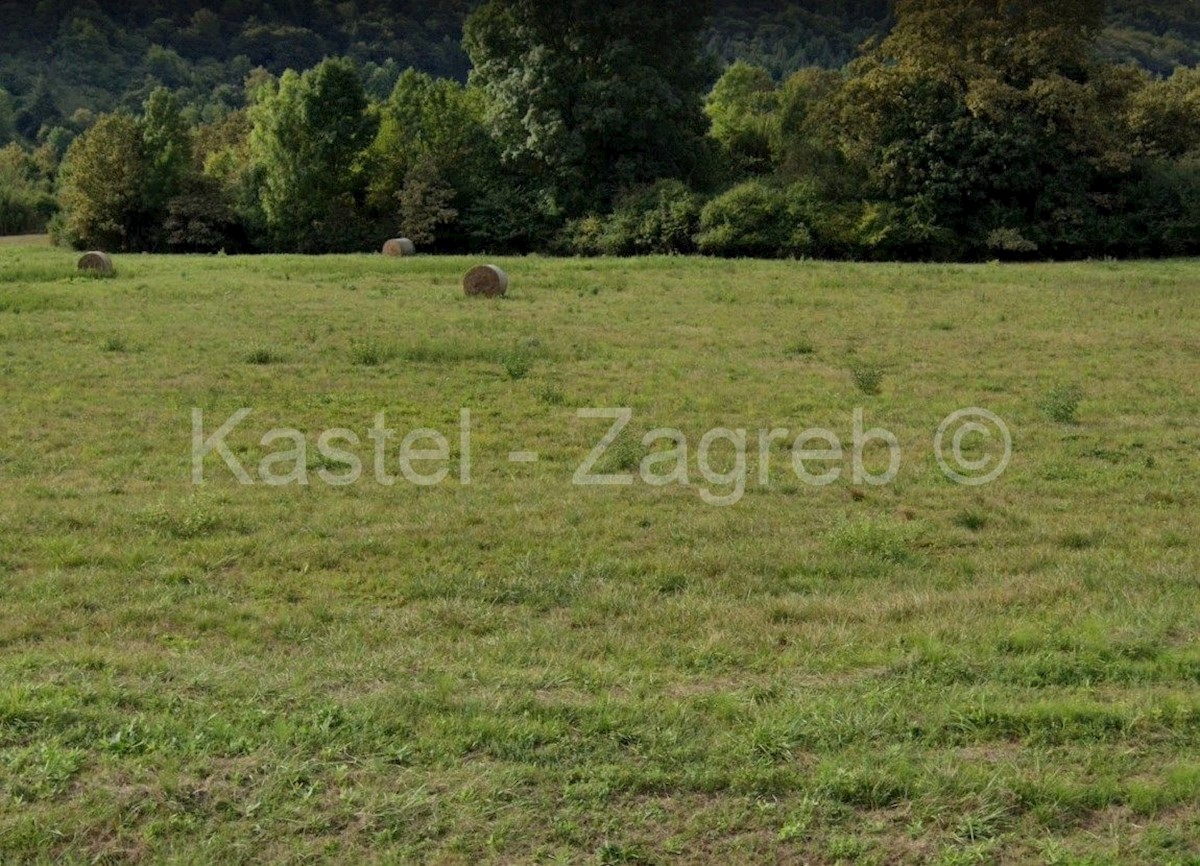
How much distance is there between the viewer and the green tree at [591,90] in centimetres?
4906

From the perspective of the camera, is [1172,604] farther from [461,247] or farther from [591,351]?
[461,247]

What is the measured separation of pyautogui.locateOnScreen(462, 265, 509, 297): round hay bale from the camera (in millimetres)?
26016

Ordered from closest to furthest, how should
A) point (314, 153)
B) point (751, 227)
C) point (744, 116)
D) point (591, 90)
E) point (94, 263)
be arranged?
point (94, 263) → point (751, 227) → point (591, 90) → point (314, 153) → point (744, 116)

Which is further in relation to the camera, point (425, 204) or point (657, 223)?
point (425, 204)

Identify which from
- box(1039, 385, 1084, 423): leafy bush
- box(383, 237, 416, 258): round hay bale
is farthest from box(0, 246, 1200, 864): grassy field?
box(383, 237, 416, 258): round hay bale

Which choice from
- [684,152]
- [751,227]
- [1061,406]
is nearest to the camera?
[1061,406]

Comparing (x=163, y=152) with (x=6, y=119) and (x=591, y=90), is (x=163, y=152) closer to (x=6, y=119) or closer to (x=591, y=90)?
(x=591, y=90)

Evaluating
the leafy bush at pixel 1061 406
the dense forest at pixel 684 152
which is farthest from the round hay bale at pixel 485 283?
the dense forest at pixel 684 152

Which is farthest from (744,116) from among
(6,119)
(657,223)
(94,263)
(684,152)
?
(6,119)

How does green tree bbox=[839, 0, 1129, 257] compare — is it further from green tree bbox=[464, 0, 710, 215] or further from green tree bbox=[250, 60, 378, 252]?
green tree bbox=[250, 60, 378, 252]

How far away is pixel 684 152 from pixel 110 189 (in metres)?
30.1

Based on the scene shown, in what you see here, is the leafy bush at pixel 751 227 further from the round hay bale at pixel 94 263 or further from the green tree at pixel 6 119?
the green tree at pixel 6 119

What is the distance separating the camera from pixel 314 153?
5400 centimetres

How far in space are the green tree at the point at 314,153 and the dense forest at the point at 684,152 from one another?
4.5 inches
